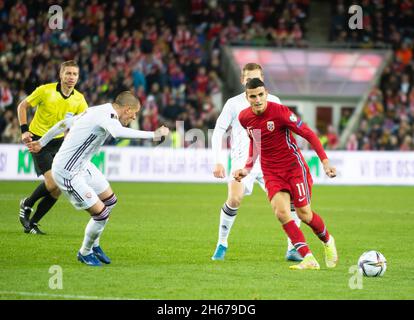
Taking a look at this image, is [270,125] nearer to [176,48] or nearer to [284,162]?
[284,162]

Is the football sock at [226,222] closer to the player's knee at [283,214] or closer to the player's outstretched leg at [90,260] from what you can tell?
the player's knee at [283,214]

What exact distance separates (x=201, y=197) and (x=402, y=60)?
16.1m

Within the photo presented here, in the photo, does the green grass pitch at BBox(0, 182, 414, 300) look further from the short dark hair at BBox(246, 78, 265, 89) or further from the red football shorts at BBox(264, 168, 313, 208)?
the short dark hair at BBox(246, 78, 265, 89)

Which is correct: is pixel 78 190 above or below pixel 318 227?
above

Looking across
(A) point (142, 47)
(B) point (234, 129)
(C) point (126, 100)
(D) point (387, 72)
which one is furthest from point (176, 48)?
(C) point (126, 100)

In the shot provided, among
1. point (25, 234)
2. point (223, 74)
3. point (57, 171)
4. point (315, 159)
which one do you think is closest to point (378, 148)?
point (315, 159)

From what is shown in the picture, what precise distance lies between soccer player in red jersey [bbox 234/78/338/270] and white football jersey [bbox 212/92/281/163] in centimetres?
74

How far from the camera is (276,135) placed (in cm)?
1066

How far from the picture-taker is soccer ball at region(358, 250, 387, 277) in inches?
396

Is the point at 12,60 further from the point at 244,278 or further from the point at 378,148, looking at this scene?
the point at 244,278

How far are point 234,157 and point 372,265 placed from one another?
2745mm

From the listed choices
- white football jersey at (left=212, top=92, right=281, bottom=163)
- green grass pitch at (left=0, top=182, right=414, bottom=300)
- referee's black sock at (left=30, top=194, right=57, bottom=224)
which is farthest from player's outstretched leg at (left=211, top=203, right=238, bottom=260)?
referee's black sock at (left=30, top=194, right=57, bottom=224)
